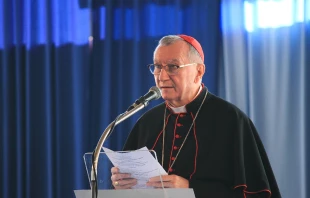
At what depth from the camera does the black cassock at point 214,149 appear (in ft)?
9.14

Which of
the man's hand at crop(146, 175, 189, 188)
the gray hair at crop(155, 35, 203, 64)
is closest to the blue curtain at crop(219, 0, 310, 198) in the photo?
the gray hair at crop(155, 35, 203, 64)

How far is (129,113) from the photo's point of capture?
2.09 meters

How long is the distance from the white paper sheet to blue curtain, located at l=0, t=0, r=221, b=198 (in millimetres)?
2075

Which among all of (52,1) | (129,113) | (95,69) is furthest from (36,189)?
(129,113)

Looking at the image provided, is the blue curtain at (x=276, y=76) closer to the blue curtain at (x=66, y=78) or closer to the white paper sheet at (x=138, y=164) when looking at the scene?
the blue curtain at (x=66, y=78)

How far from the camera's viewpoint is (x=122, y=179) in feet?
7.77

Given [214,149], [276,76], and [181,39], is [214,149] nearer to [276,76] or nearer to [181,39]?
[181,39]

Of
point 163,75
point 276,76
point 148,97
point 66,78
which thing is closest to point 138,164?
point 148,97

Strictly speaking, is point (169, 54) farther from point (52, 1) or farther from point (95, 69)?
point (52, 1)

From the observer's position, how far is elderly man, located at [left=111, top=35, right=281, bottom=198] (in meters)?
2.80

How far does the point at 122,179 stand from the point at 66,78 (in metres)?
2.52

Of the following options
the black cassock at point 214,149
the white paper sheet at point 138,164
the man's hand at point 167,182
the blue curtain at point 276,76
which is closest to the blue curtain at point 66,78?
the blue curtain at point 276,76

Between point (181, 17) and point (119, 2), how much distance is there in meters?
0.62

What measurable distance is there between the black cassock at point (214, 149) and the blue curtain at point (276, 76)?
949 millimetres
